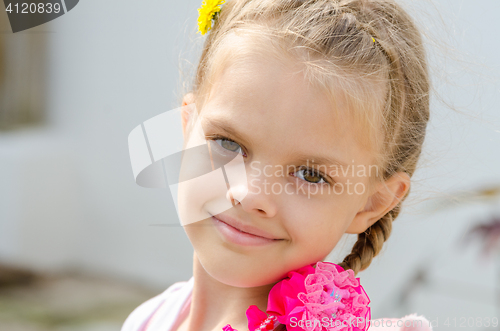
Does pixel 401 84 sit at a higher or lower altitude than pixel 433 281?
higher

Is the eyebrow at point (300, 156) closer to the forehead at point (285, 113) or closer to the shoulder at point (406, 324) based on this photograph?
the forehead at point (285, 113)

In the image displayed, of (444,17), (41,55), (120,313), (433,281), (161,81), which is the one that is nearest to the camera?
(444,17)

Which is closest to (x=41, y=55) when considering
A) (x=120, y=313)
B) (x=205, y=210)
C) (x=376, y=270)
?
(x=120, y=313)

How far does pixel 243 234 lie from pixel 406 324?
298mm

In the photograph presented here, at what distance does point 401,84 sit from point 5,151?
6.99 feet

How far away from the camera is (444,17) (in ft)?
2.61

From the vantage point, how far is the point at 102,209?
211 centimetres

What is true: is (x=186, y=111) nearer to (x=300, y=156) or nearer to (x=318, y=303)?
(x=300, y=156)

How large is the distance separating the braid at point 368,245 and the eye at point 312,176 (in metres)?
0.17

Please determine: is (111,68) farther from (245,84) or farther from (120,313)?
(245,84)

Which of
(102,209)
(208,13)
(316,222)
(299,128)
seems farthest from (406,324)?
(102,209)

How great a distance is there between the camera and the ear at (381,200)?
0.64 metres

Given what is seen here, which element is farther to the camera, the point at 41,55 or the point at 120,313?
the point at 41,55

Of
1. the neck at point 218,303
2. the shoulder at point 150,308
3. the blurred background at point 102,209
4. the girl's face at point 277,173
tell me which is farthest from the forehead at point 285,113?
the blurred background at point 102,209
